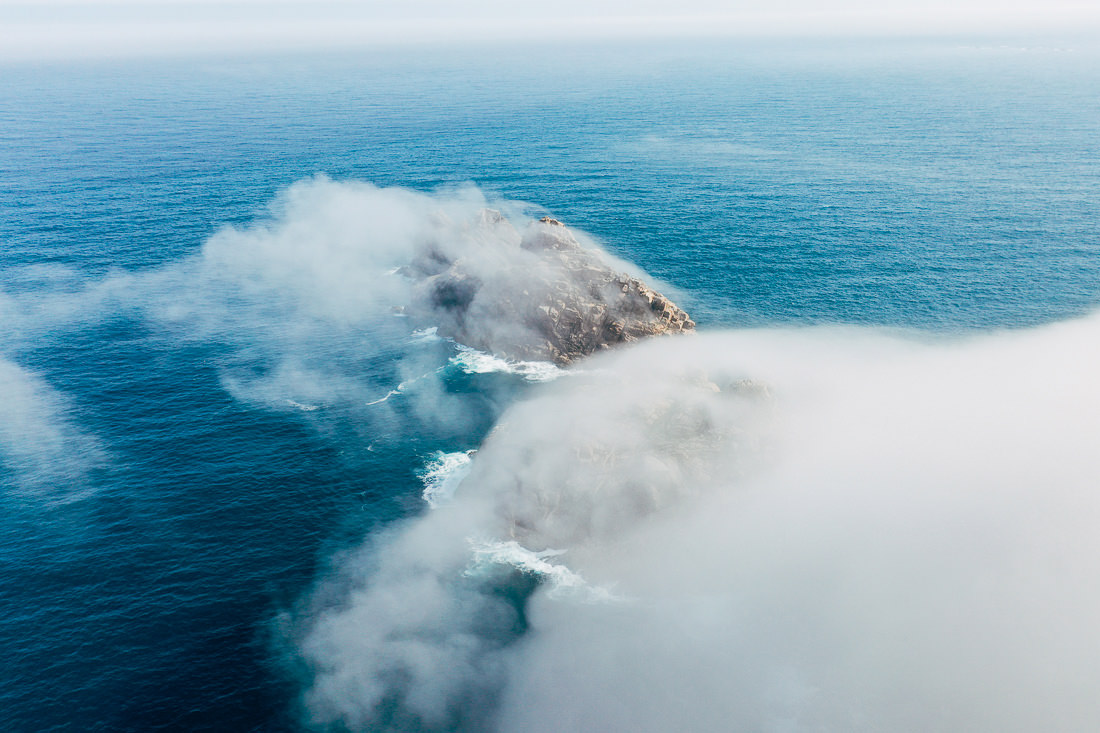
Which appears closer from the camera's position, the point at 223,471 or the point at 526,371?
the point at 223,471

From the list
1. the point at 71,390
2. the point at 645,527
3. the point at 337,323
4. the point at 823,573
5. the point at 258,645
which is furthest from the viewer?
the point at 337,323

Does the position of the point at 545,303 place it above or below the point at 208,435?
above

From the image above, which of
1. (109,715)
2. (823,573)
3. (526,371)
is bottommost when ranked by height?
(109,715)

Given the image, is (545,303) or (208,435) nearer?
(208,435)

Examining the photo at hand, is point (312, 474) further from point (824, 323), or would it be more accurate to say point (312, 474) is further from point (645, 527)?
point (824, 323)

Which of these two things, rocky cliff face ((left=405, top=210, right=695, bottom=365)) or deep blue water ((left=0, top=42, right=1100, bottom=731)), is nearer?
deep blue water ((left=0, top=42, right=1100, bottom=731))

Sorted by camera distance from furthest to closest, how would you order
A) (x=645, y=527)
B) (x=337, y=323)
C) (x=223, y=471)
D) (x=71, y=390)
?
(x=337, y=323)
(x=71, y=390)
(x=223, y=471)
(x=645, y=527)

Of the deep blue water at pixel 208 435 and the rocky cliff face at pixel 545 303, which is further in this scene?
the rocky cliff face at pixel 545 303

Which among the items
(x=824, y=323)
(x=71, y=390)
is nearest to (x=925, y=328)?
(x=824, y=323)
